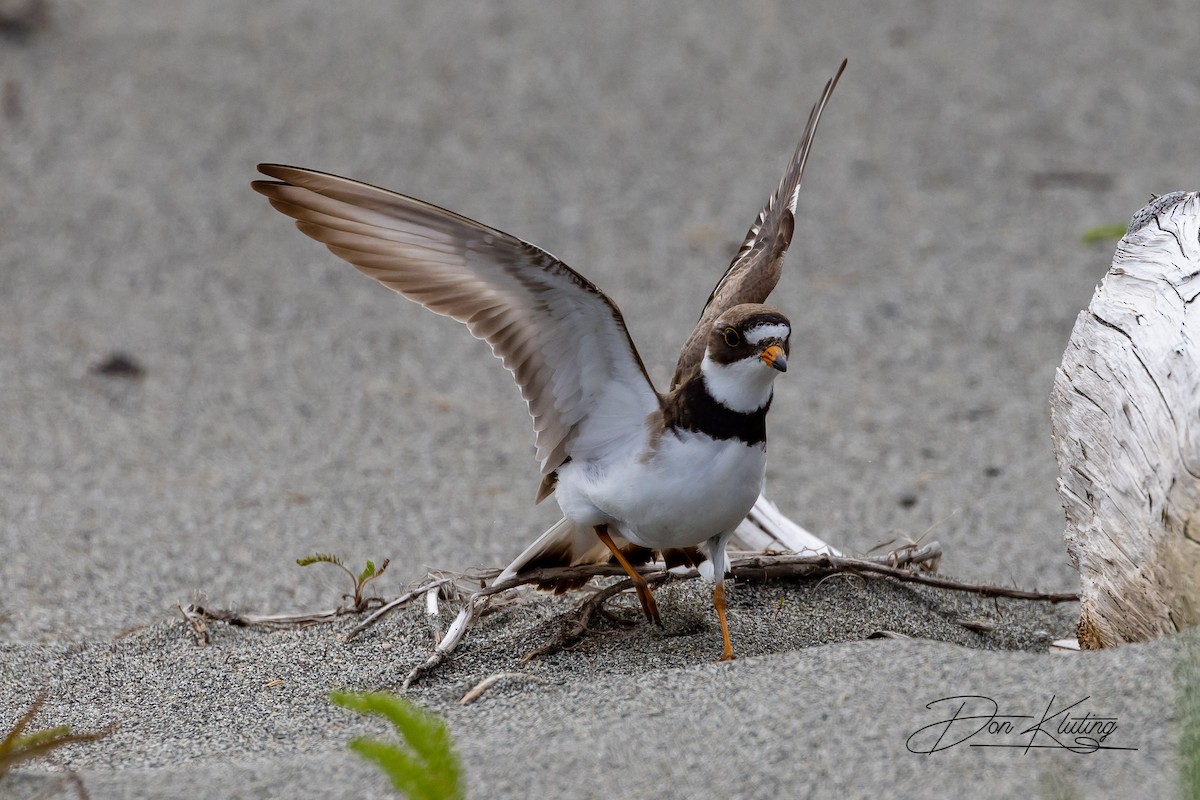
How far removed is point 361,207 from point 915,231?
17.7 ft

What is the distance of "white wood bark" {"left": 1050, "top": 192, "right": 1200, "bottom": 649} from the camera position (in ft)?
10.4

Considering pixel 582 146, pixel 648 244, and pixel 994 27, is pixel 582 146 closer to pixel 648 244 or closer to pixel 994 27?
pixel 648 244

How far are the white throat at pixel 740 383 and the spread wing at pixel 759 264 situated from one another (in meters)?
0.28

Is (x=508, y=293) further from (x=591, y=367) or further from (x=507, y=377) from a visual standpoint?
(x=507, y=377)

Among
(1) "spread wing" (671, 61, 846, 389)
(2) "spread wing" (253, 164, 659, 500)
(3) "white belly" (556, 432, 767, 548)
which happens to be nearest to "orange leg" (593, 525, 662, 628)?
(3) "white belly" (556, 432, 767, 548)

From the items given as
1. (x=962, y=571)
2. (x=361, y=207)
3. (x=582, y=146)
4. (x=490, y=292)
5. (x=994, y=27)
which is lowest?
(x=962, y=571)

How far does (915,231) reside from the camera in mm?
8484

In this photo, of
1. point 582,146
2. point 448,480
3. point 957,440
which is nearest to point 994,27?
point 582,146

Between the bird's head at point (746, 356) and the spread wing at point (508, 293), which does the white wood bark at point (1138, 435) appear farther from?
the spread wing at point (508, 293)

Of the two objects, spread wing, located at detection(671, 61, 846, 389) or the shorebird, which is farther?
spread wing, located at detection(671, 61, 846, 389)

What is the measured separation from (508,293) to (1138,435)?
5.62 feet
